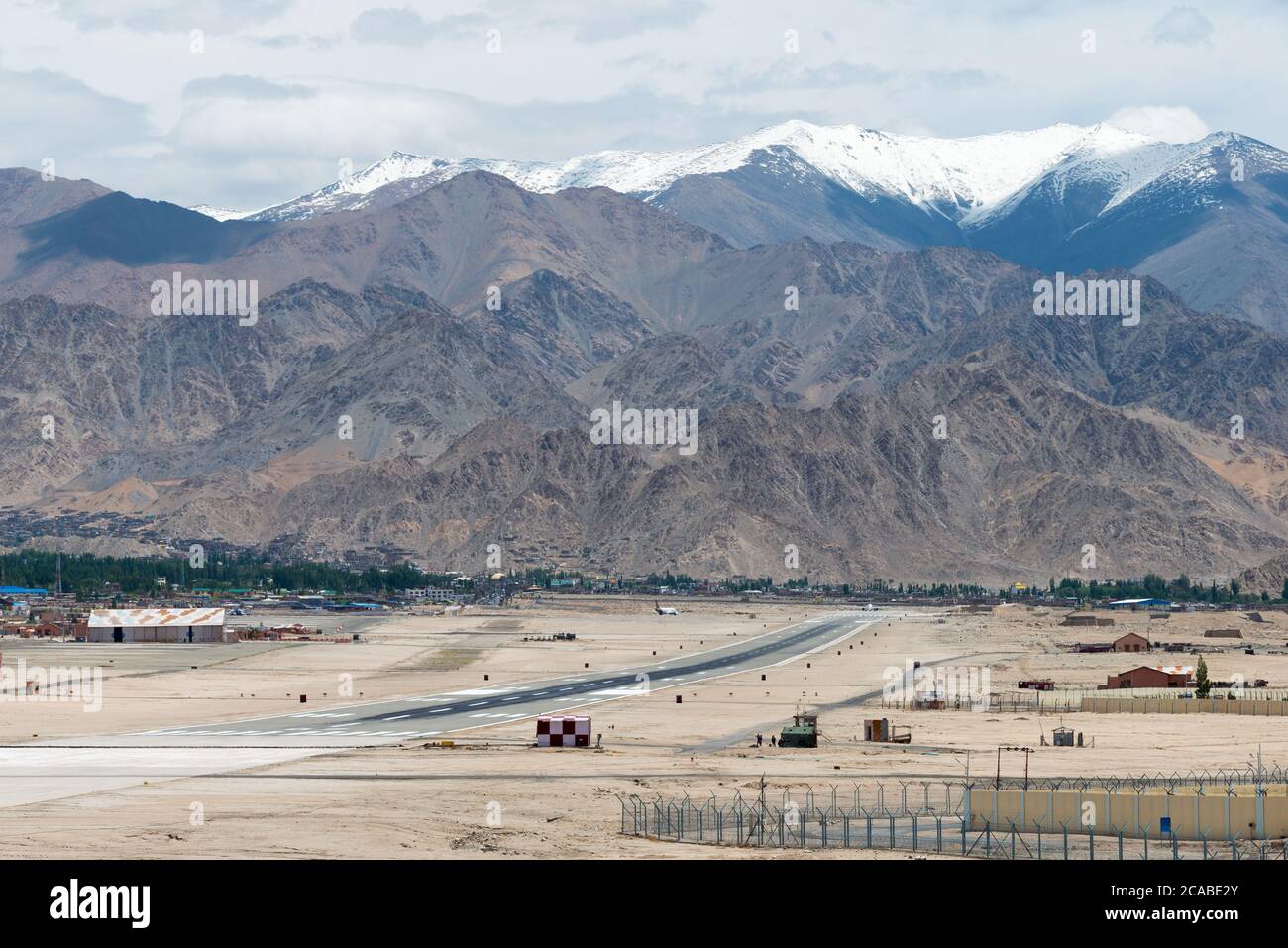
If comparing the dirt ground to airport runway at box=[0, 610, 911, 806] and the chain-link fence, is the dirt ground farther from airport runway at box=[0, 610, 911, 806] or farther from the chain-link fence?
airport runway at box=[0, 610, 911, 806]

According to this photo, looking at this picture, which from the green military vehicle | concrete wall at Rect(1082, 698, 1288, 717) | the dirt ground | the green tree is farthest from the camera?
the green tree

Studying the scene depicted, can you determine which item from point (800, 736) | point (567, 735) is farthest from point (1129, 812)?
point (567, 735)

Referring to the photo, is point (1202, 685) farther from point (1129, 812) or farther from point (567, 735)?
point (1129, 812)

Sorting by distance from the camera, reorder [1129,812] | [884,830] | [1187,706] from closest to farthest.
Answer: [1129,812]
[884,830]
[1187,706]

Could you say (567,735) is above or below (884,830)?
below

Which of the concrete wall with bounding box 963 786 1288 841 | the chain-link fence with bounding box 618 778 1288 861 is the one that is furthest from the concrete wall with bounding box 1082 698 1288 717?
the concrete wall with bounding box 963 786 1288 841
